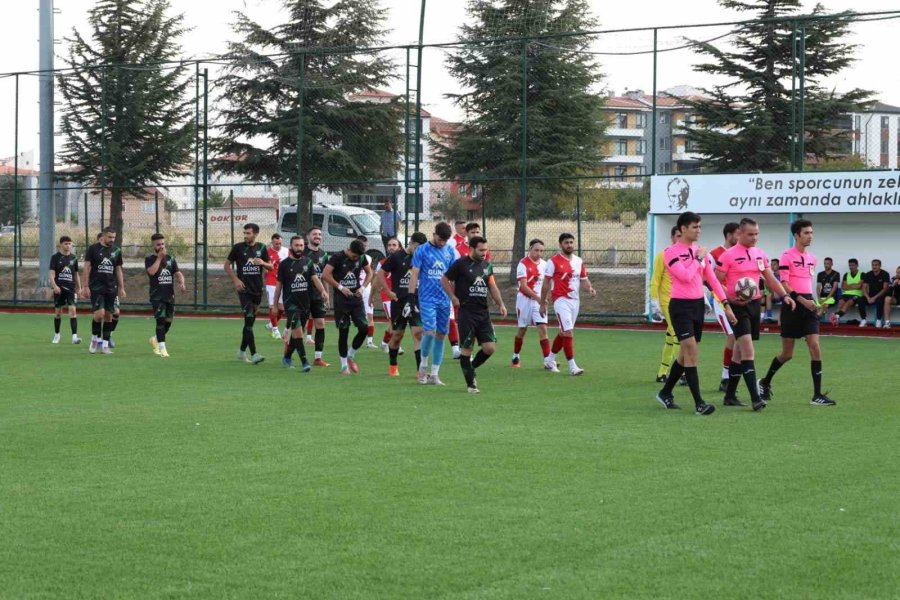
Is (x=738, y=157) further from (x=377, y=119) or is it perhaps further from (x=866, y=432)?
(x=866, y=432)

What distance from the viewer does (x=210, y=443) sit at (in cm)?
1007

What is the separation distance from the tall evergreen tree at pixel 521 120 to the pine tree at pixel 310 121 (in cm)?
211

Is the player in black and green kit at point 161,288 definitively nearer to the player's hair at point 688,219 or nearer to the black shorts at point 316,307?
the black shorts at point 316,307

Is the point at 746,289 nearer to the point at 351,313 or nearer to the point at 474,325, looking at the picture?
the point at 474,325

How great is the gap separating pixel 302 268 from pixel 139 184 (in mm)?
19571

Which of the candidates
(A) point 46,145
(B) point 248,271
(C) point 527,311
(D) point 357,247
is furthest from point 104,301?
(A) point 46,145

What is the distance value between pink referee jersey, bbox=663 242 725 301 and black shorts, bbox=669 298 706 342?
5 cm

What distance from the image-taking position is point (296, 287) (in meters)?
17.2

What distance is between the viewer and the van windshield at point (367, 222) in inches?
1328

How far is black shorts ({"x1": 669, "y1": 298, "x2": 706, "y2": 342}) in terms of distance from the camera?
477 inches

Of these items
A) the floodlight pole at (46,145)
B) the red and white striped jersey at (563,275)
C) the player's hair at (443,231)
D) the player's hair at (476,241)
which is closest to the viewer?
the player's hair at (476,241)

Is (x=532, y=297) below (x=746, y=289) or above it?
below

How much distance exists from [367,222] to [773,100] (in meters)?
11.7

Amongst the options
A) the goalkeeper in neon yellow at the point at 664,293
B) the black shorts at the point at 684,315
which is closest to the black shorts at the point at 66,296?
the goalkeeper in neon yellow at the point at 664,293
